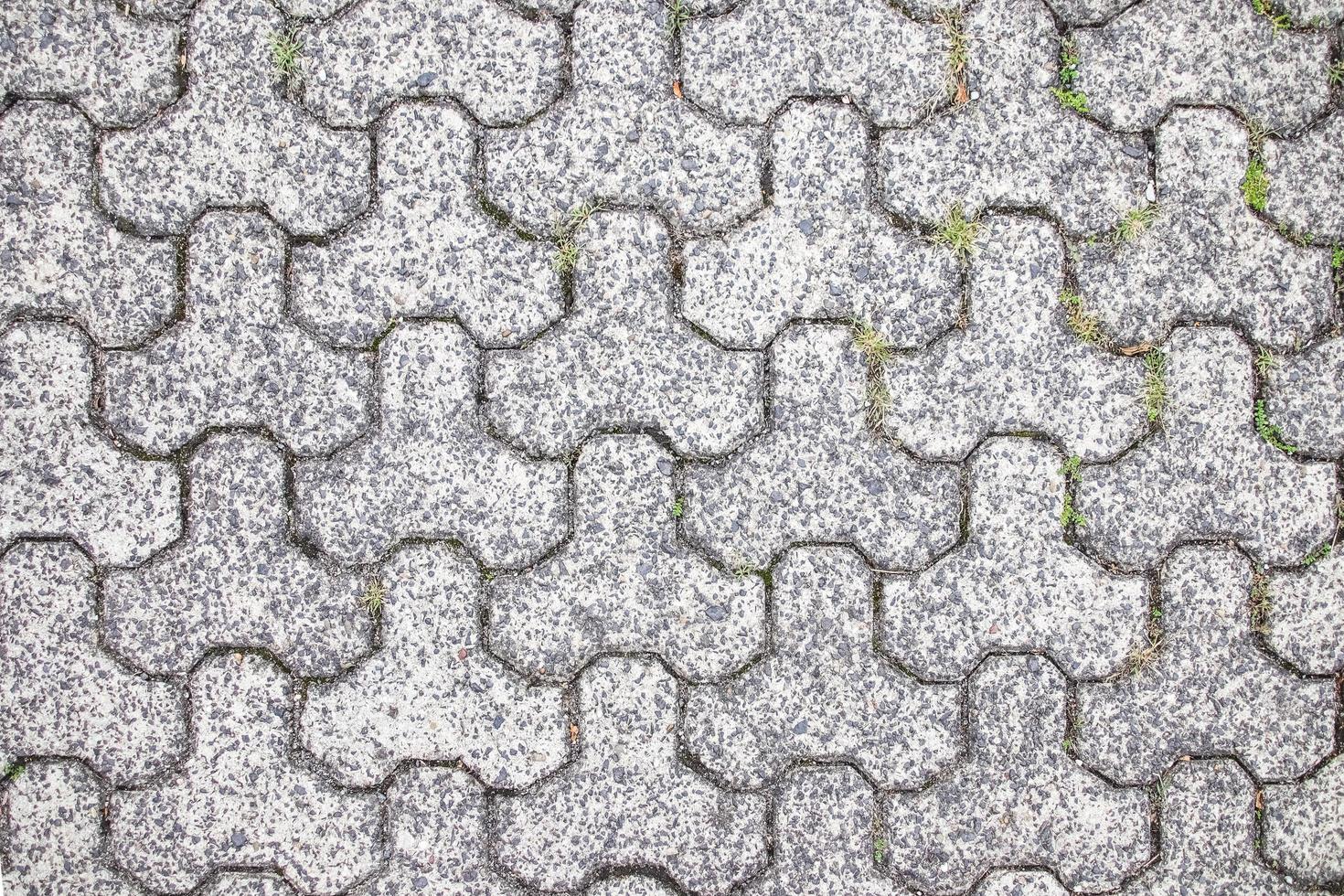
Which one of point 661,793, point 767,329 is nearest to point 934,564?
point 767,329

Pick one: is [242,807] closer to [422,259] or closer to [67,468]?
[67,468]

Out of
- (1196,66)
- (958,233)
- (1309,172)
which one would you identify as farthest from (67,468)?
(1309,172)

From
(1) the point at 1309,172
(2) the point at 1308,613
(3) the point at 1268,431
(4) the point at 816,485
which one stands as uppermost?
(1) the point at 1309,172

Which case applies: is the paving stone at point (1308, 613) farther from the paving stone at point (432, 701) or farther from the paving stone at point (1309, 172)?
the paving stone at point (432, 701)

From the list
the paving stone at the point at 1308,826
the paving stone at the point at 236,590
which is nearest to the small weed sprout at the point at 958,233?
the paving stone at the point at 1308,826

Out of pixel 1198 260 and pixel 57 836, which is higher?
pixel 1198 260

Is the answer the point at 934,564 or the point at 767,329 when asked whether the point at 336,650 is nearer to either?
the point at 767,329
